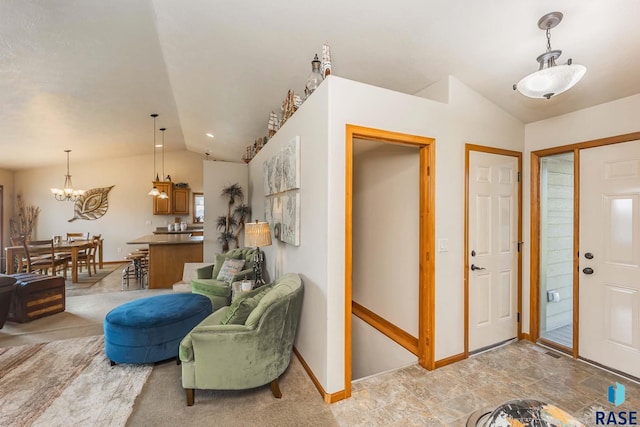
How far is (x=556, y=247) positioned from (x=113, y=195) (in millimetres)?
9847

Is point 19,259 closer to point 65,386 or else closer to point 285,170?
point 65,386

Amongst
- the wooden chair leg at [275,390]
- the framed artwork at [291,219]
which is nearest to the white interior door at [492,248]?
the framed artwork at [291,219]

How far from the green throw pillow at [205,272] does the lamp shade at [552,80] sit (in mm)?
4229

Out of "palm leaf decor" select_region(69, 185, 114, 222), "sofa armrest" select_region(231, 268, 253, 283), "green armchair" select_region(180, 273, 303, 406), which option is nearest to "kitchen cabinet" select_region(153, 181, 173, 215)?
"palm leaf decor" select_region(69, 185, 114, 222)

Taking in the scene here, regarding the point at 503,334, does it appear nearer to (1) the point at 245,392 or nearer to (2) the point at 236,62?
(1) the point at 245,392

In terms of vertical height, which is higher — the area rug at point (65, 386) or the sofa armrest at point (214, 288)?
the sofa armrest at point (214, 288)

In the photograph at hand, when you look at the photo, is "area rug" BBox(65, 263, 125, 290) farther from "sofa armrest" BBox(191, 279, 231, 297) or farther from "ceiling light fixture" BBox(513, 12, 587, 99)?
"ceiling light fixture" BBox(513, 12, 587, 99)

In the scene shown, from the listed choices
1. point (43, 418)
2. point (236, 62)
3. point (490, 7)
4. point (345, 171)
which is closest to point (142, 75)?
point (236, 62)

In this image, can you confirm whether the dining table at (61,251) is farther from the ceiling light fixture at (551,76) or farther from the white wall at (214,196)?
the ceiling light fixture at (551,76)

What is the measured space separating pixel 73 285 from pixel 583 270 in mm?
7845

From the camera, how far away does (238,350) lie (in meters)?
1.93

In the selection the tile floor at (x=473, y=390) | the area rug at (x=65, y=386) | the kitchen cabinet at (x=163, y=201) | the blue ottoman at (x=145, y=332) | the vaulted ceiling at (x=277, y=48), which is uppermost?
the vaulted ceiling at (x=277, y=48)

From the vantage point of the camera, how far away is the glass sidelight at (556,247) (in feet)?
9.87

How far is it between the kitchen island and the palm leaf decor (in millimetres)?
3656
